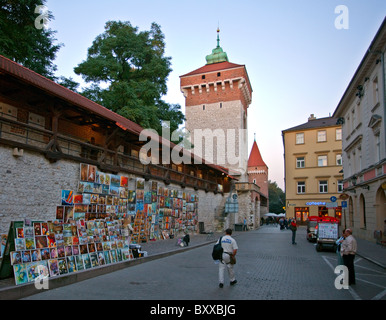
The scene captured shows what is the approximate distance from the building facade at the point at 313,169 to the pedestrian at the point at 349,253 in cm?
3326

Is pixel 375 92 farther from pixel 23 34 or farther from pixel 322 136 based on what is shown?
pixel 322 136

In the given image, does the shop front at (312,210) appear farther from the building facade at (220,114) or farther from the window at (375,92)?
the window at (375,92)

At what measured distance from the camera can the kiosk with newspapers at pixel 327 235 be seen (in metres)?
16.4

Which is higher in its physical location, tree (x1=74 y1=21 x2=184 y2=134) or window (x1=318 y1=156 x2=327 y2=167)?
tree (x1=74 y1=21 x2=184 y2=134)

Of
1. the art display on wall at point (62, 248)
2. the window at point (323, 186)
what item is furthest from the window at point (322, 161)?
the art display on wall at point (62, 248)

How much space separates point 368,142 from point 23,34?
22.3 metres

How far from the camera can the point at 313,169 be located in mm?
41625

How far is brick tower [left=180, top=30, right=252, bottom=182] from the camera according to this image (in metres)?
44.5

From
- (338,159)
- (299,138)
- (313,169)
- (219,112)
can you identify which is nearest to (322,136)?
(299,138)

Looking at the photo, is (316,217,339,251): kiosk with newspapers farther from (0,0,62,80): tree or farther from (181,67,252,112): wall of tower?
(181,67,252,112): wall of tower

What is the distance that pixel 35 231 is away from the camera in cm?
804

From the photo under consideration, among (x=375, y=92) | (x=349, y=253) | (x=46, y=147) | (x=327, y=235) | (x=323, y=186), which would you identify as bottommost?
(x=327, y=235)

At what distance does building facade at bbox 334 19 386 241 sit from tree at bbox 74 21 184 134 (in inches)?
551

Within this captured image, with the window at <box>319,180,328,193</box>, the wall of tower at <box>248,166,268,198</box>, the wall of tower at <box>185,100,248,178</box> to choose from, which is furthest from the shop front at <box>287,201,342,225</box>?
the wall of tower at <box>248,166,268,198</box>
